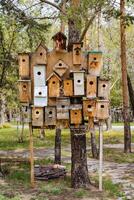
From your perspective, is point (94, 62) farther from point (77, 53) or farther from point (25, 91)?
point (25, 91)

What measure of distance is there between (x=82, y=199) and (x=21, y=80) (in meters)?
2.67

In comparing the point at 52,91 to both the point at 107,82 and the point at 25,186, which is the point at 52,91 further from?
the point at 25,186

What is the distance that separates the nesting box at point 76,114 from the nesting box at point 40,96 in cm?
57

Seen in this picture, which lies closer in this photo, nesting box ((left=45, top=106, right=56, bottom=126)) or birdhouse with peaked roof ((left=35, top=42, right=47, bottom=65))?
nesting box ((left=45, top=106, right=56, bottom=126))

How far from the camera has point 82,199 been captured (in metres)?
9.12

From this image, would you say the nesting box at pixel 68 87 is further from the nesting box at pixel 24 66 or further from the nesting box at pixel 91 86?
the nesting box at pixel 24 66

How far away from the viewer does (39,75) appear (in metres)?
9.98

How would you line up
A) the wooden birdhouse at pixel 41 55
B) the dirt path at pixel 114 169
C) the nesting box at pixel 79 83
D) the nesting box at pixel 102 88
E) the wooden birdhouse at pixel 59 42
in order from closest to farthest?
the nesting box at pixel 79 83, the nesting box at pixel 102 88, the wooden birdhouse at pixel 41 55, the wooden birdhouse at pixel 59 42, the dirt path at pixel 114 169

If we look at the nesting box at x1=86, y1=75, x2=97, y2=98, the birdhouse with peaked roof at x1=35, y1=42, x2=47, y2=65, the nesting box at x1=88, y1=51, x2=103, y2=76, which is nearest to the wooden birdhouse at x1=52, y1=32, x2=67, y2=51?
the birdhouse with peaked roof at x1=35, y1=42, x2=47, y2=65

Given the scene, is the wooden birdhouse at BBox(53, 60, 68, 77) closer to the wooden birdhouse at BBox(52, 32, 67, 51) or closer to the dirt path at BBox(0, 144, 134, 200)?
the wooden birdhouse at BBox(52, 32, 67, 51)

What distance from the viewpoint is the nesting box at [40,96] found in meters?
9.84

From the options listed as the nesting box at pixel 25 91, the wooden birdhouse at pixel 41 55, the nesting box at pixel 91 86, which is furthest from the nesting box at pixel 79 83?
Result: the nesting box at pixel 25 91

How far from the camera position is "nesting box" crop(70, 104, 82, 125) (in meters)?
9.80

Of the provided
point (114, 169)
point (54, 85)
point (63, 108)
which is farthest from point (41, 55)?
point (114, 169)
